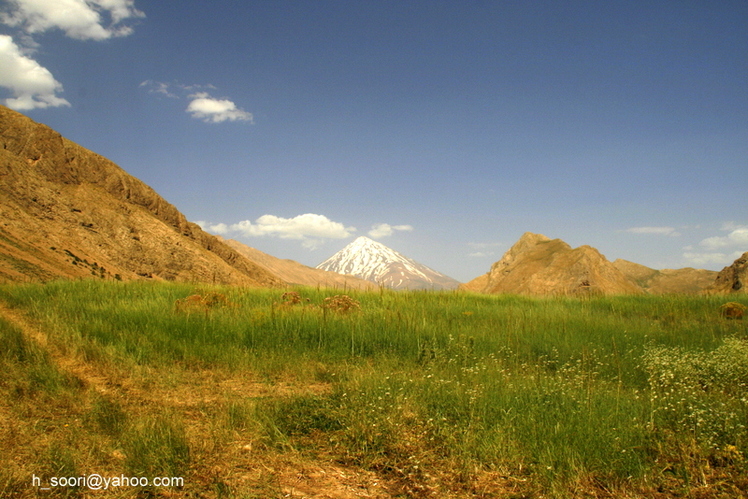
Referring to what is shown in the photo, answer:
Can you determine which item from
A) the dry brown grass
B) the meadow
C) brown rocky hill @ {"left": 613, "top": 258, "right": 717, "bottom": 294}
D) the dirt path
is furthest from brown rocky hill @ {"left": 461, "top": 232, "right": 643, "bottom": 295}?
the dirt path

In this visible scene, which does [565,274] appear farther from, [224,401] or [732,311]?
[224,401]

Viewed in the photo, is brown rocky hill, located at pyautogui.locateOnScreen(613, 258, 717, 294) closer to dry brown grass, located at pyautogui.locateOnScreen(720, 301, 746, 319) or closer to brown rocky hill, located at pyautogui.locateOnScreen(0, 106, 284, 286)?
dry brown grass, located at pyautogui.locateOnScreen(720, 301, 746, 319)

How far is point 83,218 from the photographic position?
37.8 metres

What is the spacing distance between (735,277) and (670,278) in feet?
101

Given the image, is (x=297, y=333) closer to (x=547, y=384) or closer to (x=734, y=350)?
(x=547, y=384)

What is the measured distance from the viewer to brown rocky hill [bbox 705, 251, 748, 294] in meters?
29.8

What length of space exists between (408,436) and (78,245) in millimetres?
40592

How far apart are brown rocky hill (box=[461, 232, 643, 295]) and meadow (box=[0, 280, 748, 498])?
3031cm

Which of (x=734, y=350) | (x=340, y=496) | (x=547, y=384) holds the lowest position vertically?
(x=340, y=496)

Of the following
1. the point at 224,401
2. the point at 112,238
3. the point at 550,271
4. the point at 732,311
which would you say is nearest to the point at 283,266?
the point at 112,238

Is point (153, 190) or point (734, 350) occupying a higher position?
point (153, 190)

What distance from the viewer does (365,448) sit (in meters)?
3.35

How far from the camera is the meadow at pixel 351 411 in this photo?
294 cm

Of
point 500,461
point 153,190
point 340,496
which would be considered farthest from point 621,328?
point 153,190
